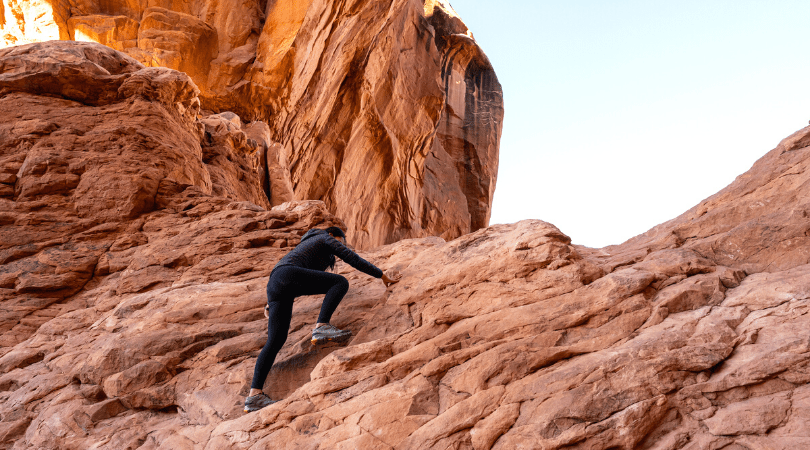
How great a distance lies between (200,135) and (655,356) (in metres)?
12.7

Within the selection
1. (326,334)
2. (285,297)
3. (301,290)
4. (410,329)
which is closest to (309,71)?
(301,290)

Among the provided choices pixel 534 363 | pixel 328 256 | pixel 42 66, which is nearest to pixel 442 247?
pixel 328 256

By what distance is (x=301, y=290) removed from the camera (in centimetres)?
621

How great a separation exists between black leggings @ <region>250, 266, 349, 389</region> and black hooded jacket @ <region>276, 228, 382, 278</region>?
0.22m

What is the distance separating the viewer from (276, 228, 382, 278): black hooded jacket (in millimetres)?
6383

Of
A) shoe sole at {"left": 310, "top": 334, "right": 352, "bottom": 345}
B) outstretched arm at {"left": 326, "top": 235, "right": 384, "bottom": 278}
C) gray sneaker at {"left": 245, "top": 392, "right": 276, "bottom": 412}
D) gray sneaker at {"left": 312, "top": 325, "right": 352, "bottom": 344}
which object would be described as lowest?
gray sneaker at {"left": 245, "top": 392, "right": 276, "bottom": 412}

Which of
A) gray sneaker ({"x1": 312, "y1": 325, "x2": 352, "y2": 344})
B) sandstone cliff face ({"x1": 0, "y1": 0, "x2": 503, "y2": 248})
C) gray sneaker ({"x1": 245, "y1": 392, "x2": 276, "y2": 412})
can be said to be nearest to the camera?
gray sneaker ({"x1": 245, "y1": 392, "x2": 276, "y2": 412})

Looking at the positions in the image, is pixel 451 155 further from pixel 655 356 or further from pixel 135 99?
pixel 655 356

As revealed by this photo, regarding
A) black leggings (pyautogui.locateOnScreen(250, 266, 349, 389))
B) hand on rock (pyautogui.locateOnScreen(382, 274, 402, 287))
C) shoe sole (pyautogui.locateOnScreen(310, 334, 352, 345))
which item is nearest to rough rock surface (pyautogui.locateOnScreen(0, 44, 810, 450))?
hand on rock (pyautogui.locateOnScreen(382, 274, 402, 287))

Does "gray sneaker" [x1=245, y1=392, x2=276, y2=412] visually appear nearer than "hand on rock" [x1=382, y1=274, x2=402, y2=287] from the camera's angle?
Yes

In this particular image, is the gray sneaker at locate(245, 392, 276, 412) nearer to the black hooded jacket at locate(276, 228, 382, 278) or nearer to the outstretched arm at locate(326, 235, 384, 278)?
the black hooded jacket at locate(276, 228, 382, 278)

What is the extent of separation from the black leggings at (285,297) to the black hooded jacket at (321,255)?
0.72ft

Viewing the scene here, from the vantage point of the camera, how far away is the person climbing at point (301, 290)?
568cm

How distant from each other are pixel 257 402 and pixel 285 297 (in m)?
1.15
